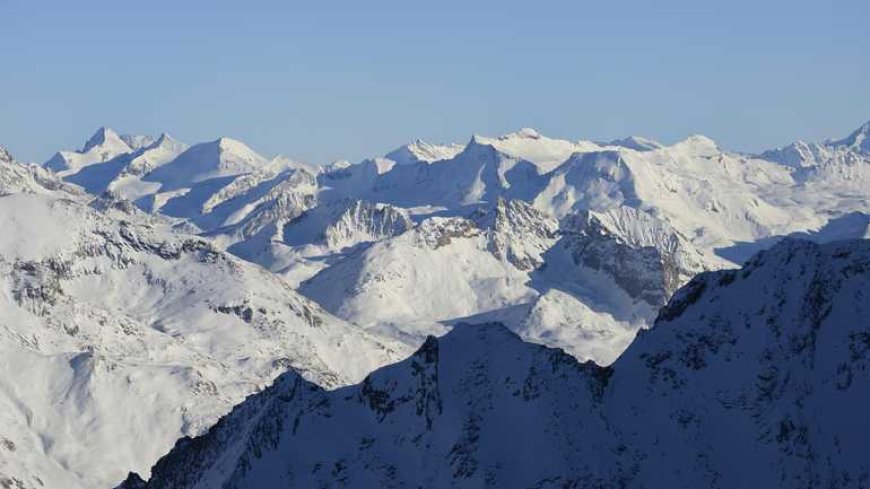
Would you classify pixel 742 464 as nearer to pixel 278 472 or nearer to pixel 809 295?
pixel 809 295

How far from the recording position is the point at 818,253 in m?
195

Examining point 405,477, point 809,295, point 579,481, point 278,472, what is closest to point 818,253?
point 809,295

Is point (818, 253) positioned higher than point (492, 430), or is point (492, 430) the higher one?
point (818, 253)

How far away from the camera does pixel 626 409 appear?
188 meters

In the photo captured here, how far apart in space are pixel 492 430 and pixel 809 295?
131 feet

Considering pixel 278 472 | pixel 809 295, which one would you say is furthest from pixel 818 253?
pixel 278 472

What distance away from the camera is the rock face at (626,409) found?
17850 centimetres

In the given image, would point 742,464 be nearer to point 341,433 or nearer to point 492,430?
point 492,430

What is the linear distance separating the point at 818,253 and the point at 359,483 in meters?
59.5

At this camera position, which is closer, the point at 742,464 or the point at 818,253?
the point at 742,464

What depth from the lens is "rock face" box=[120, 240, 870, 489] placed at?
178500 mm

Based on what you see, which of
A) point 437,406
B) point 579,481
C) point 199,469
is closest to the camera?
point 579,481

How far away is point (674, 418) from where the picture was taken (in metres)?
186

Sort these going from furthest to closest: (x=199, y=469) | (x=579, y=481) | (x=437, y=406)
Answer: (x=199, y=469) → (x=437, y=406) → (x=579, y=481)
